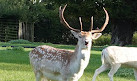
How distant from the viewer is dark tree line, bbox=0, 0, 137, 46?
28484 mm

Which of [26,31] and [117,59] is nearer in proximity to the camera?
[117,59]

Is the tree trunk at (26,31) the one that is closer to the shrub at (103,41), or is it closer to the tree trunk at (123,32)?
the shrub at (103,41)

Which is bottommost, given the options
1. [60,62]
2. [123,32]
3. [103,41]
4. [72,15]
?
[103,41]

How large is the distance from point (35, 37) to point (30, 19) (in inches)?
107

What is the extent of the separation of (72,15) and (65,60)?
2503 centimetres

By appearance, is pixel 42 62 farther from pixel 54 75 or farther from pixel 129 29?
pixel 129 29

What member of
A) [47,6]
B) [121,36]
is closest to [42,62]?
[121,36]

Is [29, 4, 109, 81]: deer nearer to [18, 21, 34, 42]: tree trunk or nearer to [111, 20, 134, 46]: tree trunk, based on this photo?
[111, 20, 134, 46]: tree trunk

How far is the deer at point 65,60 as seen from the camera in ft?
21.6

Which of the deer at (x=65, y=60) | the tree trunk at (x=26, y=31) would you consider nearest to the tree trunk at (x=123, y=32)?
the tree trunk at (x=26, y=31)

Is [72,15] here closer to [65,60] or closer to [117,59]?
[117,59]

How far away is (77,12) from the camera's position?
1179 inches

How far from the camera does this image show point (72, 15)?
3181 cm

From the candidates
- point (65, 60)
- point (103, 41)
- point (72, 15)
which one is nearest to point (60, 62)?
point (65, 60)
